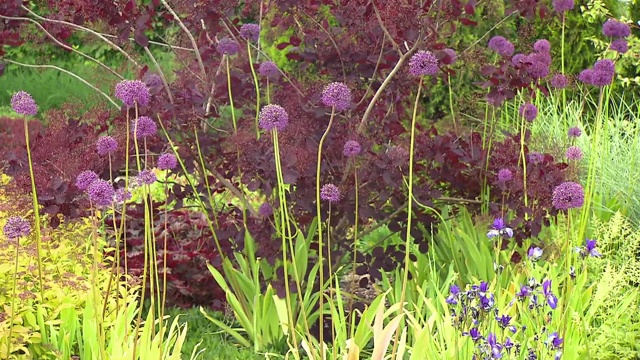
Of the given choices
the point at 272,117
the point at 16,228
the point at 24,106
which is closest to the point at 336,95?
the point at 272,117

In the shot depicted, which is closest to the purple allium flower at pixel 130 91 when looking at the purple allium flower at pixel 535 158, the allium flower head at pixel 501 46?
the allium flower head at pixel 501 46

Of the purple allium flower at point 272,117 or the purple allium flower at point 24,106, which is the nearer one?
the purple allium flower at point 24,106

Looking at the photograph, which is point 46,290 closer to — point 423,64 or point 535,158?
point 423,64

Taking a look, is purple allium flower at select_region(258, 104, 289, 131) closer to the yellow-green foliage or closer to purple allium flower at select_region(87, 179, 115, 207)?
purple allium flower at select_region(87, 179, 115, 207)

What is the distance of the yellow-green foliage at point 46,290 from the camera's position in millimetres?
3365

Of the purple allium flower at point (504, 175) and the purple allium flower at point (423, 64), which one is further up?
the purple allium flower at point (423, 64)

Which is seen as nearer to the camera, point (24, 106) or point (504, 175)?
point (24, 106)

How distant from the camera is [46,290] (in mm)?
3633

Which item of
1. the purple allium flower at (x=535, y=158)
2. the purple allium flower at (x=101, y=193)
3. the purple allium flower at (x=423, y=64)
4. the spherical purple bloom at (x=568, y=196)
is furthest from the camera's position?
the purple allium flower at (x=535, y=158)

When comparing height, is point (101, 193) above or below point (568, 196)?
above

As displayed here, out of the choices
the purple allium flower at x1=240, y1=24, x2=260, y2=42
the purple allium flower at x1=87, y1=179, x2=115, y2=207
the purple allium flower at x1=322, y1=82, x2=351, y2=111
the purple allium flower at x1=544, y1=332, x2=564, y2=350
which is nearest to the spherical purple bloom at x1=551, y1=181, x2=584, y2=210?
the purple allium flower at x1=544, y1=332, x2=564, y2=350

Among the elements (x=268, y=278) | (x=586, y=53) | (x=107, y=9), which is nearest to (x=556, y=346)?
(x=268, y=278)

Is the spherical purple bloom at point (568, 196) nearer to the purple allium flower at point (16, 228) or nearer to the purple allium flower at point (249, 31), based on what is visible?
the purple allium flower at point (249, 31)

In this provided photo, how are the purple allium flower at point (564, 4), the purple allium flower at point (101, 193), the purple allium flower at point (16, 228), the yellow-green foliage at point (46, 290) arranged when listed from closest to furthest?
the purple allium flower at point (101, 193)
the purple allium flower at point (16, 228)
the yellow-green foliage at point (46, 290)
the purple allium flower at point (564, 4)
